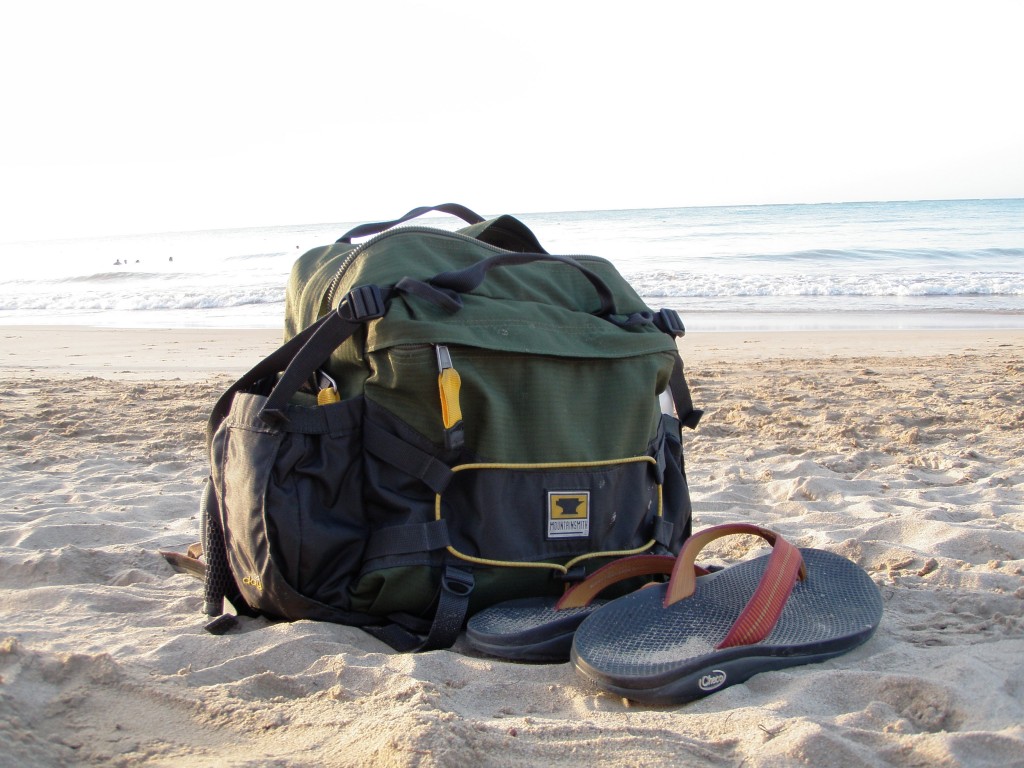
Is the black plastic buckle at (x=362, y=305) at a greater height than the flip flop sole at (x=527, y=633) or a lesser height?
greater

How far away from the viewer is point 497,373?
1.97m

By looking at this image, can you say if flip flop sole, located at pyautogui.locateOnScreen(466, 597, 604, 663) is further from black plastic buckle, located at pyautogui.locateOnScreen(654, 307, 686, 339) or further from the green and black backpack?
black plastic buckle, located at pyautogui.locateOnScreen(654, 307, 686, 339)

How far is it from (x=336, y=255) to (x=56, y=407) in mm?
3433

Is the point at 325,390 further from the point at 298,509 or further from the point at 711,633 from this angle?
the point at 711,633

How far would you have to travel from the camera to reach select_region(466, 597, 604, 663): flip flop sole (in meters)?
1.82

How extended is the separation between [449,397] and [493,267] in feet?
1.36

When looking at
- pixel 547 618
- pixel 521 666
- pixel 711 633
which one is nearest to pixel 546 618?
pixel 547 618

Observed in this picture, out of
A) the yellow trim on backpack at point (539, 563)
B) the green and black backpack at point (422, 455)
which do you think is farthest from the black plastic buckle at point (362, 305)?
the yellow trim on backpack at point (539, 563)

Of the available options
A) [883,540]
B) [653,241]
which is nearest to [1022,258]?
[653,241]

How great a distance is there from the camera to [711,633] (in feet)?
5.89

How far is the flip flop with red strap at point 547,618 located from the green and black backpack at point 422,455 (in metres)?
0.05

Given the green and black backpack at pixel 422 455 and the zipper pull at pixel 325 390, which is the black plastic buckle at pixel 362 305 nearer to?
the green and black backpack at pixel 422 455

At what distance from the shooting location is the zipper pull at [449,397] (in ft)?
6.13

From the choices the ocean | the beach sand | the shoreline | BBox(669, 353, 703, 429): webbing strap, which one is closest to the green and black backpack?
the beach sand
